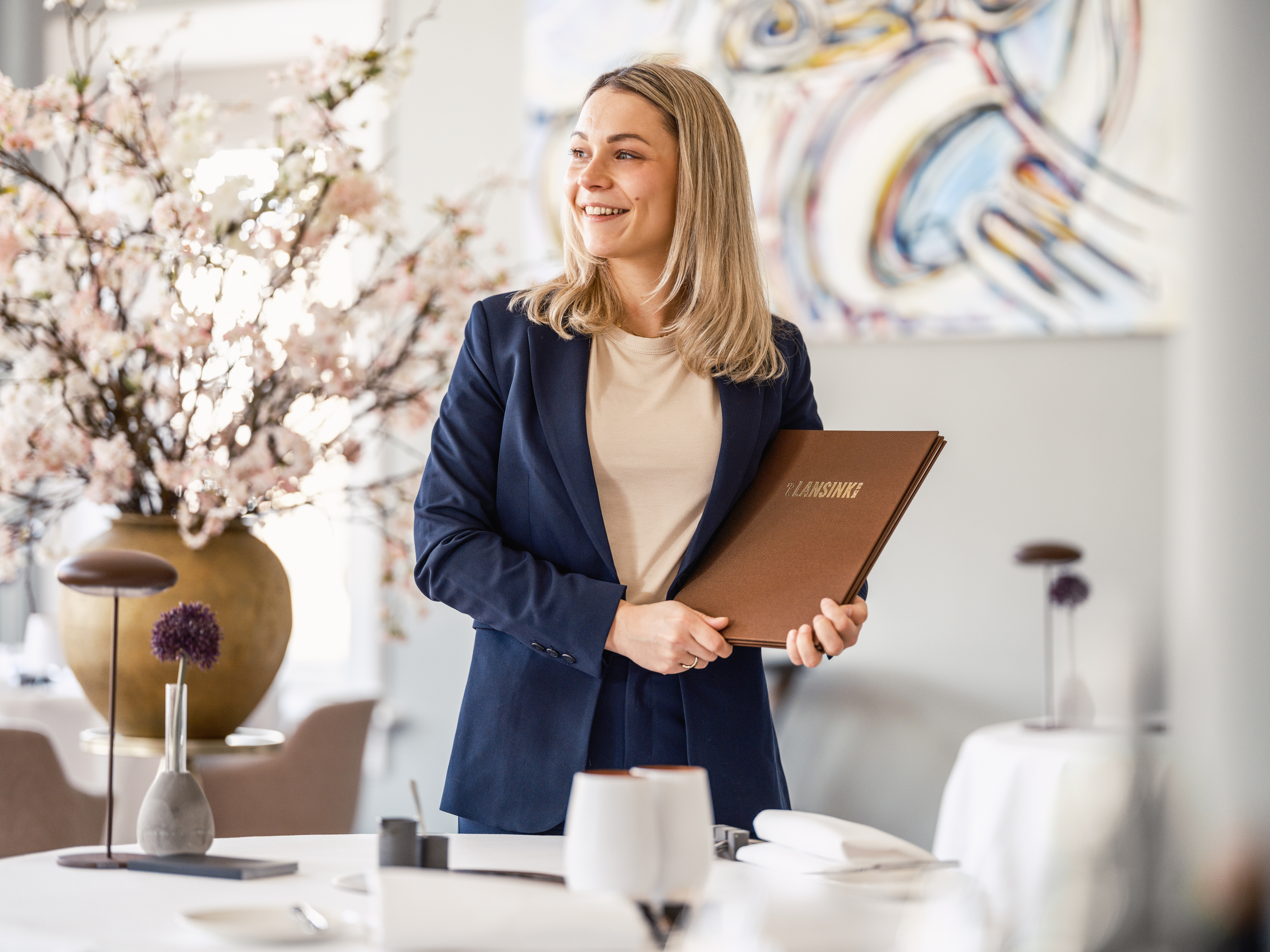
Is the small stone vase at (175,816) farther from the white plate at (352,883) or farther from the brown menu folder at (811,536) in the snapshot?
the brown menu folder at (811,536)

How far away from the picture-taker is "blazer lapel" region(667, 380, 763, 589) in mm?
1363

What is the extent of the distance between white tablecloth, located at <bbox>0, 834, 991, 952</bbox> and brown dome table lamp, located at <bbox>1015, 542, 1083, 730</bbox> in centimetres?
201

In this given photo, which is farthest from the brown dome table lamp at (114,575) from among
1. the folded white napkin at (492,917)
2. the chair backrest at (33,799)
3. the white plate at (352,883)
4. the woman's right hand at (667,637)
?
the chair backrest at (33,799)

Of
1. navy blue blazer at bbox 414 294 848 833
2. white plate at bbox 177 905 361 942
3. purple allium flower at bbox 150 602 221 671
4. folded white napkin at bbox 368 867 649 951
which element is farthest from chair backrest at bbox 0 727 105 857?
folded white napkin at bbox 368 867 649 951

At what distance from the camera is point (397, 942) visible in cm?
76

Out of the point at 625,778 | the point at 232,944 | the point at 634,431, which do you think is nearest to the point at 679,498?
the point at 634,431

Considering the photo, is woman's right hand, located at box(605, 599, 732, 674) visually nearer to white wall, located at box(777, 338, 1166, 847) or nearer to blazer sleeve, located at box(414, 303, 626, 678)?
blazer sleeve, located at box(414, 303, 626, 678)

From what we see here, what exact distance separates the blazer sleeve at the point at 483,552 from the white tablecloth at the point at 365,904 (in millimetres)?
250

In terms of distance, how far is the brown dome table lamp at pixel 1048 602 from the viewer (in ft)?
9.68

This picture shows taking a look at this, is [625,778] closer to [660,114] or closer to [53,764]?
[660,114]

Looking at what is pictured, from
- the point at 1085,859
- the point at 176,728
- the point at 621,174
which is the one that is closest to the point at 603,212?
the point at 621,174

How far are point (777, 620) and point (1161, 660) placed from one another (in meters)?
0.66

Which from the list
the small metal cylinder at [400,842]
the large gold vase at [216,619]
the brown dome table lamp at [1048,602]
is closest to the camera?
the small metal cylinder at [400,842]

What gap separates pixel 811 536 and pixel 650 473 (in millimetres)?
220
